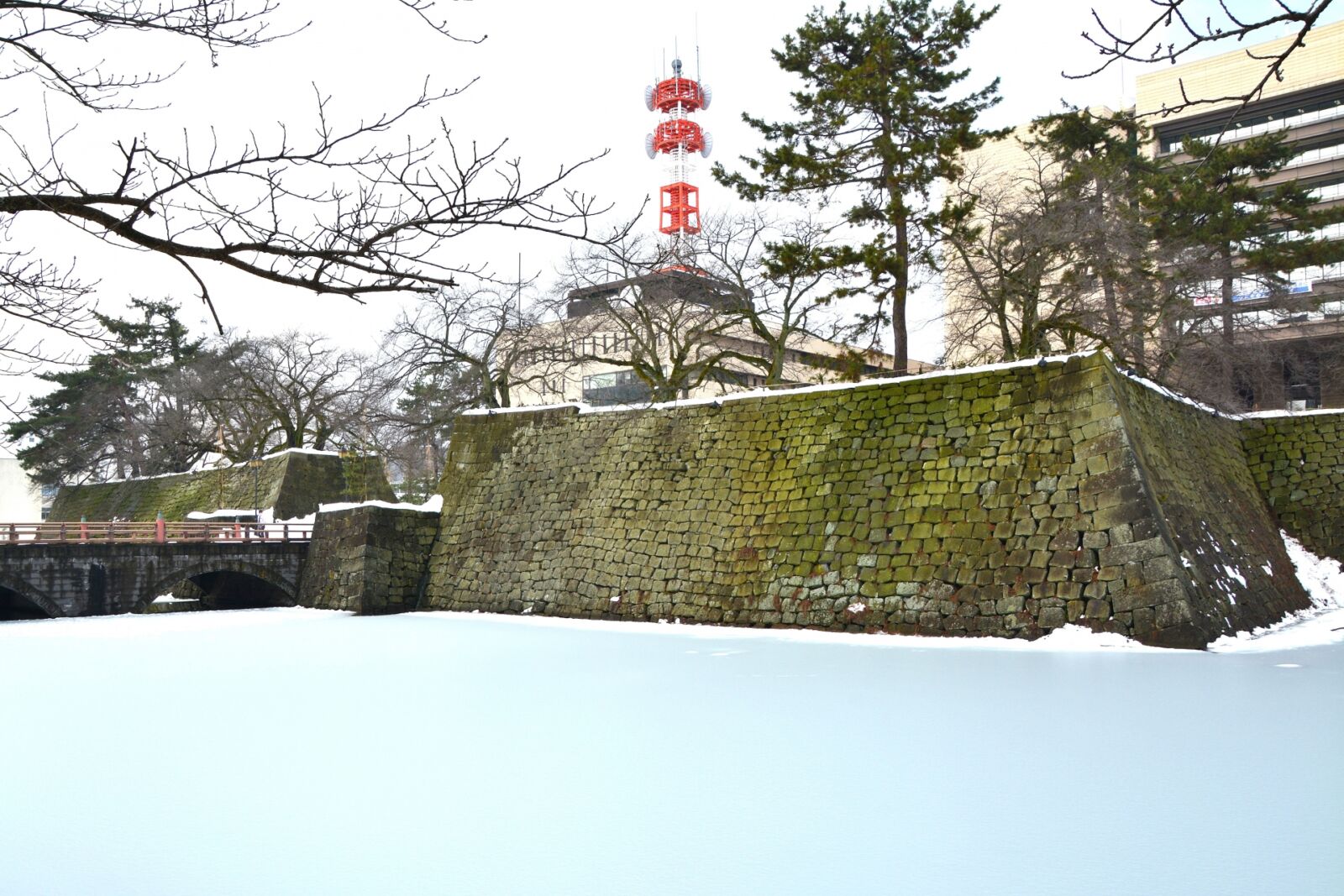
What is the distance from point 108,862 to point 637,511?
1147 centimetres

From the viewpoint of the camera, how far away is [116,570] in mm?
20141

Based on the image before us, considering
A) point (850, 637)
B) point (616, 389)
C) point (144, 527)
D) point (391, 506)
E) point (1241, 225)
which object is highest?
point (1241, 225)

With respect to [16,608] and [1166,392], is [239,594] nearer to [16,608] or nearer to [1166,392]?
[16,608]

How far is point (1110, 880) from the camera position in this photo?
3.58m

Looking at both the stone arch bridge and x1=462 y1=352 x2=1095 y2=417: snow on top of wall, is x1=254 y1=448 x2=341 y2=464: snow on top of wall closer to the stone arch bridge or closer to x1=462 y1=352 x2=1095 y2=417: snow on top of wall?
the stone arch bridge

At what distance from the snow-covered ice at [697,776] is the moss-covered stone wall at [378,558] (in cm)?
753

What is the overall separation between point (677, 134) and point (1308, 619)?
36.9m

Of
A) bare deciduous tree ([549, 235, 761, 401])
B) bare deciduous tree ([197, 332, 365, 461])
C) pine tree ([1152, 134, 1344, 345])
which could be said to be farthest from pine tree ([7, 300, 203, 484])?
pine tree ([1152, 134, 1344, 345])

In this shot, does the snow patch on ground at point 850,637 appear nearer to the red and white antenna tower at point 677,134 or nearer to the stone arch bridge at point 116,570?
the stone arch bridge at point 116,570

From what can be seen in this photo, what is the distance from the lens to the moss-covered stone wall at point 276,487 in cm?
2847

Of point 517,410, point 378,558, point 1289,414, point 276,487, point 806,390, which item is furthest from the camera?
point 276,487

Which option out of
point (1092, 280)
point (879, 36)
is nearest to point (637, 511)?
point (1092, 280)

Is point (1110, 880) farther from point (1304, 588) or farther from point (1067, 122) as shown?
point (1067, 122)

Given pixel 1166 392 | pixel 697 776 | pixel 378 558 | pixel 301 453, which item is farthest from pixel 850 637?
pixel 301 453
